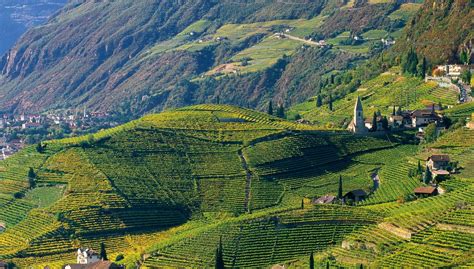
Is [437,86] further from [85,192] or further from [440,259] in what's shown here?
[440,259]

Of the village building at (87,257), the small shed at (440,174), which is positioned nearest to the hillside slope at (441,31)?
the small shed at (440,174)

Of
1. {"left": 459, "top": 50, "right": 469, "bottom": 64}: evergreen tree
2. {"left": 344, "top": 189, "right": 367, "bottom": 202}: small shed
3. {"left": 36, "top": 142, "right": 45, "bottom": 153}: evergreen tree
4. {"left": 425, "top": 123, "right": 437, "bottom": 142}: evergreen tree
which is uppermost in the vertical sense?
{"left": 36, "top": 142, "right": 45, "bottom": 153}: evergreen tree

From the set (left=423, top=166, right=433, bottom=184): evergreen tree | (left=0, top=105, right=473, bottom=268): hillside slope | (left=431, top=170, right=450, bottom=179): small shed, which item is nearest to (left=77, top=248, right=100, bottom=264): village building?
(left=0, top=105, right=473, bottom=268): hillside slope

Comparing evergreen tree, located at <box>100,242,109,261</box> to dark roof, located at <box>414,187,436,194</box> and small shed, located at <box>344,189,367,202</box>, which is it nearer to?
small shed, located at <box>344,189,367,202</box>

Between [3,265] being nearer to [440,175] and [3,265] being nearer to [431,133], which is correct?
[440,175]

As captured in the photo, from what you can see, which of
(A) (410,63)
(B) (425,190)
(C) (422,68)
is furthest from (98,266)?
(A) (410,63)

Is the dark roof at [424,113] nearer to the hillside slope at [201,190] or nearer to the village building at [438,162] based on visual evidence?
the hillside slope at [201,190]
